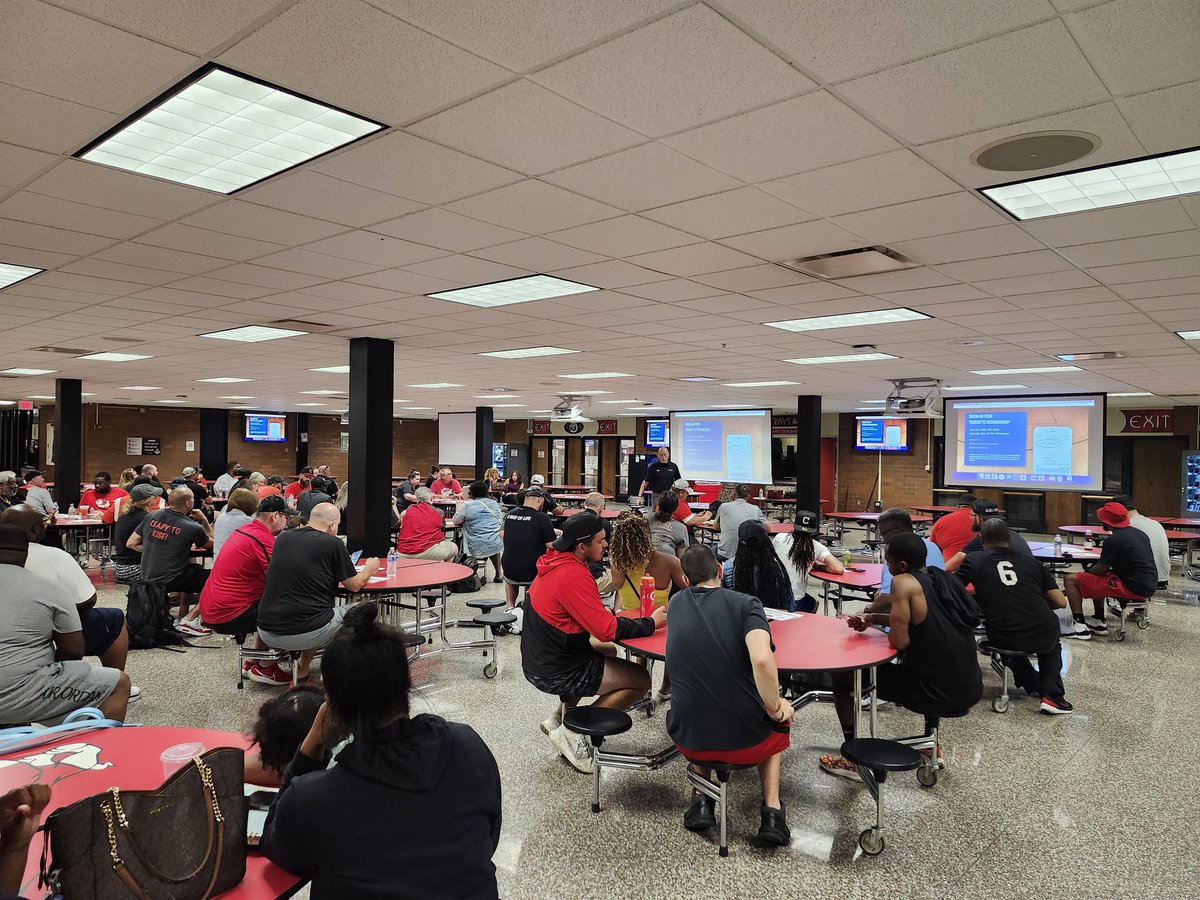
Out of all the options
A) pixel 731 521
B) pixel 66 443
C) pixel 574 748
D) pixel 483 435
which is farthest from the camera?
pixel 483 435

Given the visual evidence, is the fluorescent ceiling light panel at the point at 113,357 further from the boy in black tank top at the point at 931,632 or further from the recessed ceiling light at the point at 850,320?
the boy in black tank top at the point at 931,632

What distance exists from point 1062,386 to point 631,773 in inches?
389

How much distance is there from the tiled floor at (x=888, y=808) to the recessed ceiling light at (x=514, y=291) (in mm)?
2806

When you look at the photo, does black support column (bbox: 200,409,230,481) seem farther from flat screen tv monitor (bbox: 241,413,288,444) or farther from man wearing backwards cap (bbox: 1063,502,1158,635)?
man wearing backwards cap (bbox: 1063,502,1158,635)

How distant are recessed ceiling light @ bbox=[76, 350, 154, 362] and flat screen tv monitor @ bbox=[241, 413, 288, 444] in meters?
12.1

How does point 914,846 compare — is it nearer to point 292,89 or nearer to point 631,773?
point 631,773

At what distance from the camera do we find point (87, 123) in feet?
8.56

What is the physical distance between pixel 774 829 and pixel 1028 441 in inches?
347

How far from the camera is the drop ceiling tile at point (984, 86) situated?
2.01 m

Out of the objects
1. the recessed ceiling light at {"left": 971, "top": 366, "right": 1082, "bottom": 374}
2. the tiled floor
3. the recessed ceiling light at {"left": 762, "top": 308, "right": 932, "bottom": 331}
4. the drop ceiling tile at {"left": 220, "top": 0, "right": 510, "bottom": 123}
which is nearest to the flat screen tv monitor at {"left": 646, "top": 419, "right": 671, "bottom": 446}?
the recessed ceiling light at {"left": 971, "top": 366, "right": 1082, "bottom": 374}

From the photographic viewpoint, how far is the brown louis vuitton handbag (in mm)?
1341

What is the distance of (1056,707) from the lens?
194 inches

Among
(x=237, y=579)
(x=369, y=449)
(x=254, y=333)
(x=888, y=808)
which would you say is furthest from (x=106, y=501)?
(x=888, y=808)

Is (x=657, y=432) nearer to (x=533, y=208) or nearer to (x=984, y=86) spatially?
(x=533, y=208)
